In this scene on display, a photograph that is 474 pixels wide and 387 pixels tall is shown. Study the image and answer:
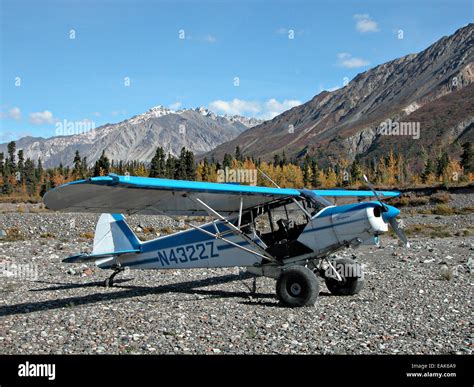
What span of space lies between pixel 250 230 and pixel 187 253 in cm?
183

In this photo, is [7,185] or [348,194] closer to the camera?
[348,194]

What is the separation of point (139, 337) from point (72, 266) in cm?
1172

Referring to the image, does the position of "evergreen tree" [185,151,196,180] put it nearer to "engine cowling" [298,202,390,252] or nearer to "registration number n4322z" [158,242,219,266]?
"registration number n4322z" [158,242,219,266]

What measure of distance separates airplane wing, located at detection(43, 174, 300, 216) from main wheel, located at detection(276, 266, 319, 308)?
1.99 m

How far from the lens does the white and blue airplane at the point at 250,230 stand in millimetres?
10344

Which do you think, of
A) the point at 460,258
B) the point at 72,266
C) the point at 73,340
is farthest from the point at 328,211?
the point at 72,266

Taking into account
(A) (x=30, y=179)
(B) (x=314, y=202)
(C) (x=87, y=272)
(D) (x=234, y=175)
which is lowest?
(C) (x=87, y=272)

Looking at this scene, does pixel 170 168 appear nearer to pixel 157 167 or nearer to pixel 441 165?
Result: pixel 157 167

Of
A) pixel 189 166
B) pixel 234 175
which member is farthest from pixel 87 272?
pixel 189 166

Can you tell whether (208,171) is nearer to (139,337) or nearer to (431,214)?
(431,214)

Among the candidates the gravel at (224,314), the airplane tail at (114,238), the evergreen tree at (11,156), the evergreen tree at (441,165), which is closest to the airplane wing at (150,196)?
the gravel at (224,314)

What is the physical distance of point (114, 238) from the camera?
14086mm

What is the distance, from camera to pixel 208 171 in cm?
12625

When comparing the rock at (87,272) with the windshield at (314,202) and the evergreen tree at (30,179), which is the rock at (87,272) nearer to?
the windshield at (314,202)
